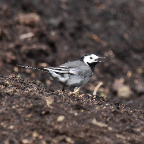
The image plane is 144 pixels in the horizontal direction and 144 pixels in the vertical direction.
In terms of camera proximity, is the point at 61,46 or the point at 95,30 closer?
the point at 61,46

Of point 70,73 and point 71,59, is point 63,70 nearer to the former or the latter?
point 70,73

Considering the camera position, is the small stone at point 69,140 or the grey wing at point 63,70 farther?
the grey wing at point 63,70

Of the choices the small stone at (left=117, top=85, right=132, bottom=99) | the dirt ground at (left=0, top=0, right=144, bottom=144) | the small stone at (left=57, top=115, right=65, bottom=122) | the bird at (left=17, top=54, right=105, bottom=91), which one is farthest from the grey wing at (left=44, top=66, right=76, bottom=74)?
the small stone at (left=117, top=85, right=132, bottom=99)

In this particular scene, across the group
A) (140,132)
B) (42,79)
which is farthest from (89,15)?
(140,132)

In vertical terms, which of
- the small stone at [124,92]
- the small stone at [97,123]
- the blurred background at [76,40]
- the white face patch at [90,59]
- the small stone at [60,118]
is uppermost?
the blurred background at [76,40]

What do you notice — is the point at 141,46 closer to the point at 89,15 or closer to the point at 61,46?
the point at 89,15

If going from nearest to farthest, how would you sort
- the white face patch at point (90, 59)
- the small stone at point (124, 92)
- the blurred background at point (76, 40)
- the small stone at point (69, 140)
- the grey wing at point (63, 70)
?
the small stone at point (69, 140) → the grey wing at point (63, 70) → the white face patch at point (90, 59) → the small stone at point (124, 92) → the blurred background at point (76, 40)

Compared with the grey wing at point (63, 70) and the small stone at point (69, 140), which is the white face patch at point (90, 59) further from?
the small stone at point (69, 140)

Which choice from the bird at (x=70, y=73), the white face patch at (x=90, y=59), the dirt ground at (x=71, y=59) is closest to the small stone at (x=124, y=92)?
the dirt ground at (x=71, y=59)

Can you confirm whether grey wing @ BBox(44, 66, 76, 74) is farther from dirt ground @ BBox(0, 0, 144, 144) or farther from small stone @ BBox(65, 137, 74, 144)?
small stone @ BBox(65, 137, 74, 144)
